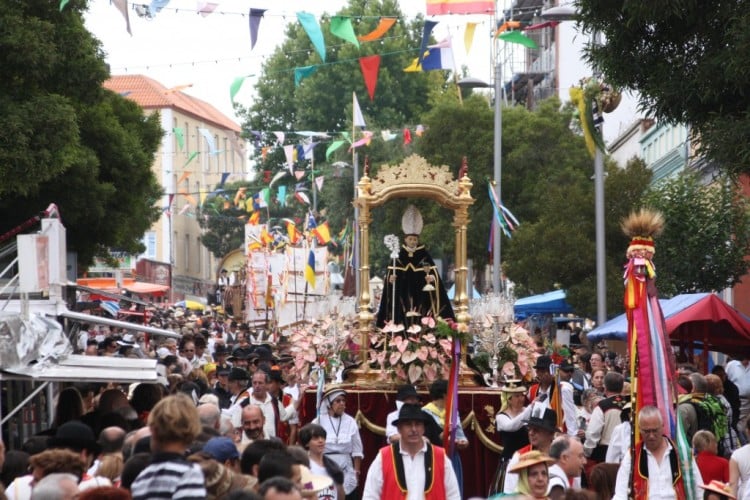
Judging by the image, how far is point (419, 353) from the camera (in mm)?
16297

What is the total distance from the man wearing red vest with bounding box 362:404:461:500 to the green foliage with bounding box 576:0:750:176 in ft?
20.1

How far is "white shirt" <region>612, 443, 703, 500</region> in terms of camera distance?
1031 cm

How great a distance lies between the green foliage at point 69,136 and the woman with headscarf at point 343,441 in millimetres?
9990

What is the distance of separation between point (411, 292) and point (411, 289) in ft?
0.12

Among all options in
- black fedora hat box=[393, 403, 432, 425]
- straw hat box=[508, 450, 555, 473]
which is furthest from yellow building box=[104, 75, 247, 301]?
straw hat box=[508, 450, 555, 473]

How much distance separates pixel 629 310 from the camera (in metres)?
11.6

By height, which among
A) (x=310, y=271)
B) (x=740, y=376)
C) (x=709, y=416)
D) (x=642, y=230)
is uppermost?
(x=310, y=271)

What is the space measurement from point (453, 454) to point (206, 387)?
17.1ft

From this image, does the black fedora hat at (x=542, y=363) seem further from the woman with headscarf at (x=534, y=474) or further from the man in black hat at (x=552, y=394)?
the woman with headscarf at (x=534, y=474)

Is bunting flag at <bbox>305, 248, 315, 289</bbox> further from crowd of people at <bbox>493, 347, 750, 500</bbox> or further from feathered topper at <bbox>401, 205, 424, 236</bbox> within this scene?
crowd of people at <bbox>493, 347, 750, 500</bbox>

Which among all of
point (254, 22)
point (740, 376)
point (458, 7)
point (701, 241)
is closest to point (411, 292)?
point (740, 376)

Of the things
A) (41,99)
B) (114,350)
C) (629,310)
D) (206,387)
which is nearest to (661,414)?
(629,310)

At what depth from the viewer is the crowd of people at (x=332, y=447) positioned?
7379mm

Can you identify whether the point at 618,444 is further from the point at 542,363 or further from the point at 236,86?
the point at 236,86
